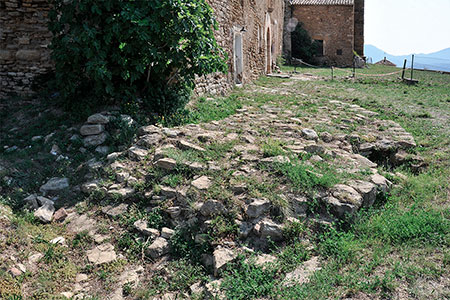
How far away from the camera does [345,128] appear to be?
656 centimetres

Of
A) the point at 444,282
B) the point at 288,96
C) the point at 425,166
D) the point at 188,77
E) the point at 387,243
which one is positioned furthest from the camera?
the point at 288,96

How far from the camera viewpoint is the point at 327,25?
23531 mm

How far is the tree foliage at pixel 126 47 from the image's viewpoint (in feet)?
17.4

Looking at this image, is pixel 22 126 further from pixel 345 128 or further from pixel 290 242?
pixel 345 128

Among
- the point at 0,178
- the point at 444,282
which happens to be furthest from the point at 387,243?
the point at 0,178

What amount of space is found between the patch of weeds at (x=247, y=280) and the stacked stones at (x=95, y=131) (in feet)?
9.48

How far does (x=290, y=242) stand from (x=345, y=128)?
3.58 m

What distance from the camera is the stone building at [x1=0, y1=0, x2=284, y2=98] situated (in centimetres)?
681

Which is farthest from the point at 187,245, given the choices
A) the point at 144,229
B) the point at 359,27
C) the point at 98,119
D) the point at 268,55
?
the point at 359,27

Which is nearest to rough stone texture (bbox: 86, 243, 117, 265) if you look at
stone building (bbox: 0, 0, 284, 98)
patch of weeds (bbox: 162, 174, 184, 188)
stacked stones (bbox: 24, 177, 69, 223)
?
stacked stones (bbox: 24, 177, 69, 223)

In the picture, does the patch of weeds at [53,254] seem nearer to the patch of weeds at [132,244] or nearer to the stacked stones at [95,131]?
the patch of weeds at [132,244]

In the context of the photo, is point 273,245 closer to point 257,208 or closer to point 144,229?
point 257,208

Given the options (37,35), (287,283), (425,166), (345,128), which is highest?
(37,35)

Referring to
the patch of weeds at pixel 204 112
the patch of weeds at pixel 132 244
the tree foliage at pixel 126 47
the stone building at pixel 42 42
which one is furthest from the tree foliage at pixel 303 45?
the patch of weeds at pixel 132 244
